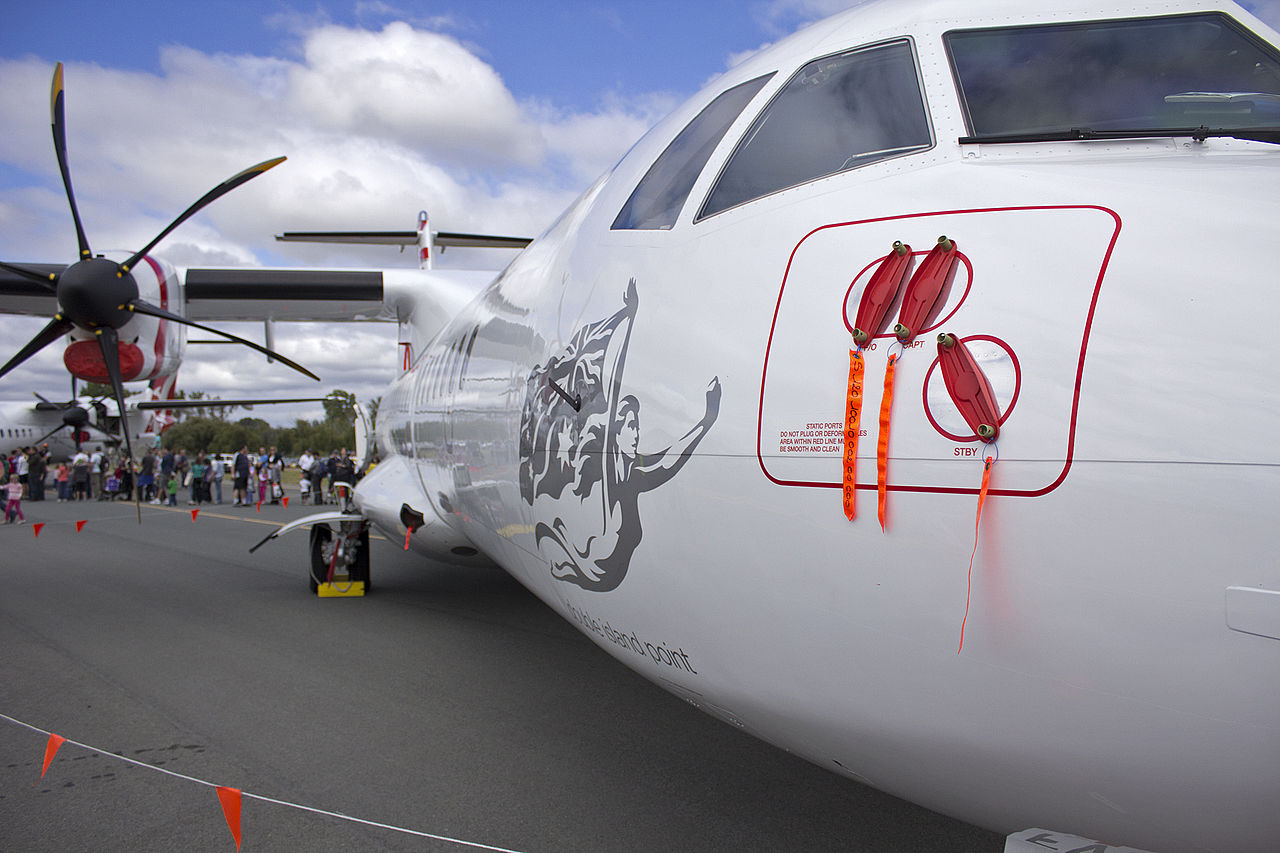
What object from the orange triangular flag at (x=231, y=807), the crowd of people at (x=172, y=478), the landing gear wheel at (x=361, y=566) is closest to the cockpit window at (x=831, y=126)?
the orange triangular flag at (x=231, y=807)

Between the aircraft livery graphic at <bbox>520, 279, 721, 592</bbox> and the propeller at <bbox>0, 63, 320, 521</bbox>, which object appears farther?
the propeller at <bbox>0, 63, 320, 521</bbox>

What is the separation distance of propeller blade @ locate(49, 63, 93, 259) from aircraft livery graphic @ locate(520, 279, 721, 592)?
7395 mm

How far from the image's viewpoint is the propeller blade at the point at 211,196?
847 cm

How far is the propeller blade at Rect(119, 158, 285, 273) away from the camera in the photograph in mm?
8469

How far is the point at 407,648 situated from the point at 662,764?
333cm

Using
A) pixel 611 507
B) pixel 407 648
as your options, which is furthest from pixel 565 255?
pixel 407 648

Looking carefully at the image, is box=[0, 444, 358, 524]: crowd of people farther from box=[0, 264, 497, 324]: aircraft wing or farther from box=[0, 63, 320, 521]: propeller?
box=[0, 63, 320, 521]: propeller

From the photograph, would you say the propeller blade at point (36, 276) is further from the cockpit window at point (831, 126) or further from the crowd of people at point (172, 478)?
the crowd of people at point (172, 478)

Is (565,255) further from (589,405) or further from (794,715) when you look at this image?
(794,715)

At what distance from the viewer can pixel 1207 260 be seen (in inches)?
63.8

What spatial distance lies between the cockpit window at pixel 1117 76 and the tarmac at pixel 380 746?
272cm

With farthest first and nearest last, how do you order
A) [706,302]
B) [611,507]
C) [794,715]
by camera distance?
[611,507] → [706,302] → [794,715]

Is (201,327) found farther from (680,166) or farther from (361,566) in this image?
(680,166)

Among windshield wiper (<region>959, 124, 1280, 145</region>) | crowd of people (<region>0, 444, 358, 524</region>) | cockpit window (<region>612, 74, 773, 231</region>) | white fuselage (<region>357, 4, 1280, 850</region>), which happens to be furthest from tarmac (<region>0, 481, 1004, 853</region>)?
crowd of people (<region>0, 444, 358, 524</region>)
